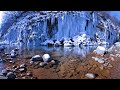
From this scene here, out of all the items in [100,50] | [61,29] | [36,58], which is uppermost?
[61,29]

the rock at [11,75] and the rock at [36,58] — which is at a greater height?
the rock at [36,58]

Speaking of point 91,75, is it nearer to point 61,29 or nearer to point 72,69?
point 72,69

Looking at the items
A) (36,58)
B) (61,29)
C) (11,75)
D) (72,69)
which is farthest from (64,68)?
(11,75)

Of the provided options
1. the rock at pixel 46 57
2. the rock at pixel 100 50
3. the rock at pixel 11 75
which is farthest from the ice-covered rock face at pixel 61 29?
the rock at pixel 11 75

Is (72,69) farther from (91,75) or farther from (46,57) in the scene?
(46,57)

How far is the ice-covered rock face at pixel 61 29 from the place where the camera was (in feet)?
9.17

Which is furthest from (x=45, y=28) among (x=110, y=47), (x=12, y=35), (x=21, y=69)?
(x=110, y=47)

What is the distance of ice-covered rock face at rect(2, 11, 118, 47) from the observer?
279 cm

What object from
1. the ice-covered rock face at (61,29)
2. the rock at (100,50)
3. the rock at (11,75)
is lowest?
the rock at (11,75)

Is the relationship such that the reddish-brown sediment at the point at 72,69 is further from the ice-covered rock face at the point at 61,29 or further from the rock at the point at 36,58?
the ice-covered rock face at the point at 61,29

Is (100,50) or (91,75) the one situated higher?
(100,50)

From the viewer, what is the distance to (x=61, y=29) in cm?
283
